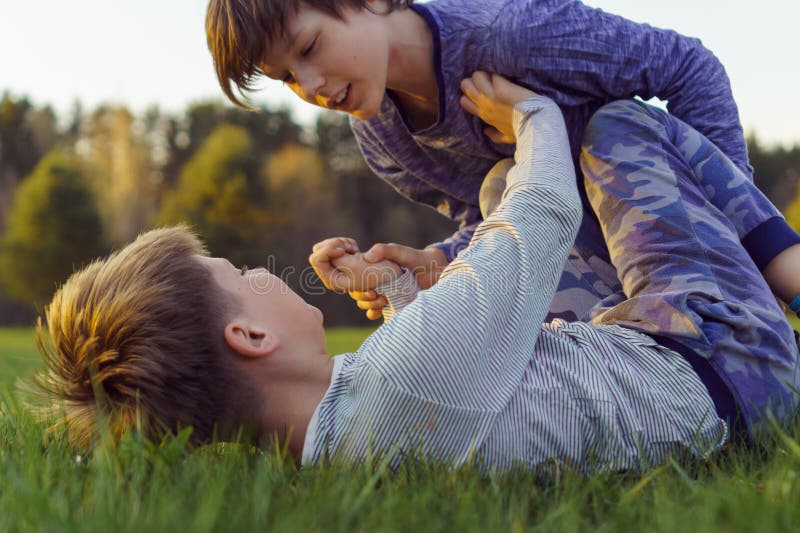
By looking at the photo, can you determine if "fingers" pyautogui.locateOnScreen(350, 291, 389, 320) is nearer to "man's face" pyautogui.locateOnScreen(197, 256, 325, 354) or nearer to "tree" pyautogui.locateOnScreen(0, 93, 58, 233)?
"man's face" pyautogui.locateOnScreen(197, 256, 325, 354)

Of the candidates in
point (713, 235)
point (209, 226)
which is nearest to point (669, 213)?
point (713, 235)

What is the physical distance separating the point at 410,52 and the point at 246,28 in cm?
53

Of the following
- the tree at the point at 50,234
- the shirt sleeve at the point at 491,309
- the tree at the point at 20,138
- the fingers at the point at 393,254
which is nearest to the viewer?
the shirt sleeve at the point at 491,309

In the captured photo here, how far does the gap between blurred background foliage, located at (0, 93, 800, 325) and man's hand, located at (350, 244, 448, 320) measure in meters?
18.0

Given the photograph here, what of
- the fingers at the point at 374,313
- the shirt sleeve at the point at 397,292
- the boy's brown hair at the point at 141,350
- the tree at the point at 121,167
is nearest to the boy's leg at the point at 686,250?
the shirt sleeve at the point at 397,292

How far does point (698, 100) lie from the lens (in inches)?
95.1

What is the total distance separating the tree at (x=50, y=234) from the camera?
23.0 meters

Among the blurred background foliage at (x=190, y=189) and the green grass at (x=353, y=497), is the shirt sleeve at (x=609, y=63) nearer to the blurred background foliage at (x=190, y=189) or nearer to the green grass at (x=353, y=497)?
the green grass at (x=353, y=497)

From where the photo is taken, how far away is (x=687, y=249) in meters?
1.77

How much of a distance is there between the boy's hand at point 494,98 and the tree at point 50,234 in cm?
2231

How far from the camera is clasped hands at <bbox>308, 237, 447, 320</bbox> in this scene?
2189mm

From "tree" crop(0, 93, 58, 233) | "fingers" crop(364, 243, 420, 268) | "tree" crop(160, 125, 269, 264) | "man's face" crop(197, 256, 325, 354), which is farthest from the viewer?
"tree" crop(0, 93, 58, 233)

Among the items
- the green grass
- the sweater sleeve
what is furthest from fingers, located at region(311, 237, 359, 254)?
the green grass

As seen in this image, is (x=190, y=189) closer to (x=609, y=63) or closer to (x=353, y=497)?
(x=609, y=63)
